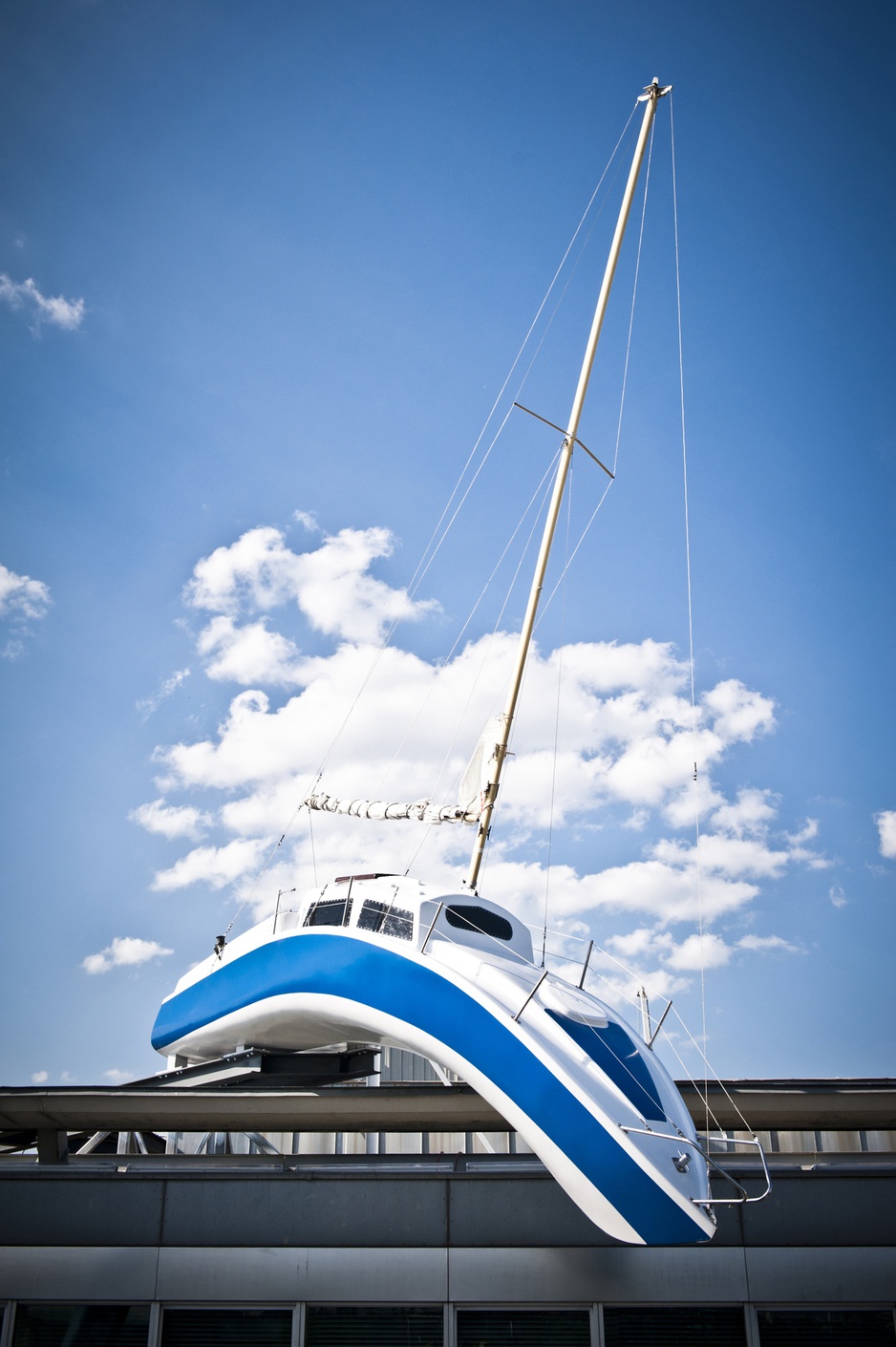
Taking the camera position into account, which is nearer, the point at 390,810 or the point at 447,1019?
the point at 447,1019

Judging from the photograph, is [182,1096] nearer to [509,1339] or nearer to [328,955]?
[328,955]

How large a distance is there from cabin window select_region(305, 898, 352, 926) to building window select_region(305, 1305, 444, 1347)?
4607mm

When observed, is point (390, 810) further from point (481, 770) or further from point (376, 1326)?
point (376, 1326)

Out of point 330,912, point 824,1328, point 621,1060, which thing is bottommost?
point 824,1328

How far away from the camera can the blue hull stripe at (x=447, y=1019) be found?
1005 cm

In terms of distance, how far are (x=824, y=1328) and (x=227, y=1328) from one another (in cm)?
701

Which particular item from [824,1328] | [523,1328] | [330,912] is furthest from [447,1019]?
[824,1328]

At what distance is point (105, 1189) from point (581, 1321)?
6064 mm

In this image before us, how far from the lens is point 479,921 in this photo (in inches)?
561

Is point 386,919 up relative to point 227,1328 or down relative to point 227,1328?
up

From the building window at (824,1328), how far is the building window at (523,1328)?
210 cm

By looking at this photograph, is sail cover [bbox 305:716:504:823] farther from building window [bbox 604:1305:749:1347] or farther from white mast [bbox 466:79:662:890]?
building window [bbox 604:1305:749:1347]

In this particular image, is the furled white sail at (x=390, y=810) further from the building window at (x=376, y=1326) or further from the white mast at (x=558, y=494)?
the building window at (x=376, y=1326)

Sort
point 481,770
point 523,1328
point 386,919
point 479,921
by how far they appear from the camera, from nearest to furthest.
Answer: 1. point 523,1328
2. point 386,919
3. point 479,921
4. point 481,770
